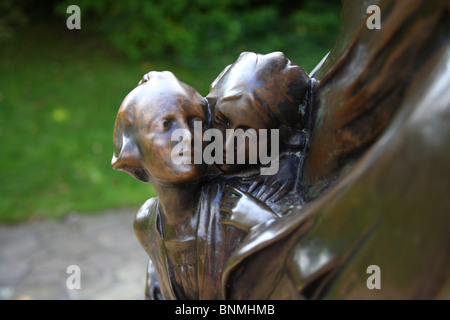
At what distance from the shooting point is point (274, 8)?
507 cm

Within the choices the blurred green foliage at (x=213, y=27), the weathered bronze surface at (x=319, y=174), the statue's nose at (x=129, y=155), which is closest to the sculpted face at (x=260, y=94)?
the weathered bronze surface at (x=319, y=174)

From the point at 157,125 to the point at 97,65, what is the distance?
4.57 meters

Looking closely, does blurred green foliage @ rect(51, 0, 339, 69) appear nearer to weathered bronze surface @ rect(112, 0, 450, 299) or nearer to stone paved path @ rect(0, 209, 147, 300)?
stone paved path @ rect(0, 209, 147, 300)

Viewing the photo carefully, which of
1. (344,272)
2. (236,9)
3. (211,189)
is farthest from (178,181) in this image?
(236,9)

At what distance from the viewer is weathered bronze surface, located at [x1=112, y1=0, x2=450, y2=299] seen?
985mm

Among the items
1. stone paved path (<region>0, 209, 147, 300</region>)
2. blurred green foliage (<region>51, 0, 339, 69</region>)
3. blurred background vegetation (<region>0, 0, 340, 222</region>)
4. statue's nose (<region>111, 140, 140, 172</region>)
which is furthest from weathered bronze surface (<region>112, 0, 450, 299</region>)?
blurred green foliage (<region>51, 0, 339, 69</region>)

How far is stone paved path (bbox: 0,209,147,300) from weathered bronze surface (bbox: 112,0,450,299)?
1347 millimetres

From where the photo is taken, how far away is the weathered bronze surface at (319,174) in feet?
3.23

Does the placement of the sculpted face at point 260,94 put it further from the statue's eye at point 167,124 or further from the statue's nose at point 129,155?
the statue's nose at point 129,155

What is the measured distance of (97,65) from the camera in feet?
18.0

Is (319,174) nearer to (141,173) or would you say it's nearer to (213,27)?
(141,173)

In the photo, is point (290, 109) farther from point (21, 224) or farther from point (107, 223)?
point (21, 224)

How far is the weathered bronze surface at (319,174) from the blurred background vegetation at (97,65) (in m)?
2.22

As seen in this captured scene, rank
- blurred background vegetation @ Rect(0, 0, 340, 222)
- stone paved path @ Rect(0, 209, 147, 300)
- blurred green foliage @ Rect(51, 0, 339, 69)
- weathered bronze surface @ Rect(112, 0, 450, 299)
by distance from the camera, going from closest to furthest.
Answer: weathered bronze surface @ Rect(112, 0, 450, 299) → stone paved path @ Rect(0, 209, 147, 300) → blurred background vegetation @ Rect(0, 0, 340, 222) → blurred green foliage @ Rect(51, 0, 339, 69)
